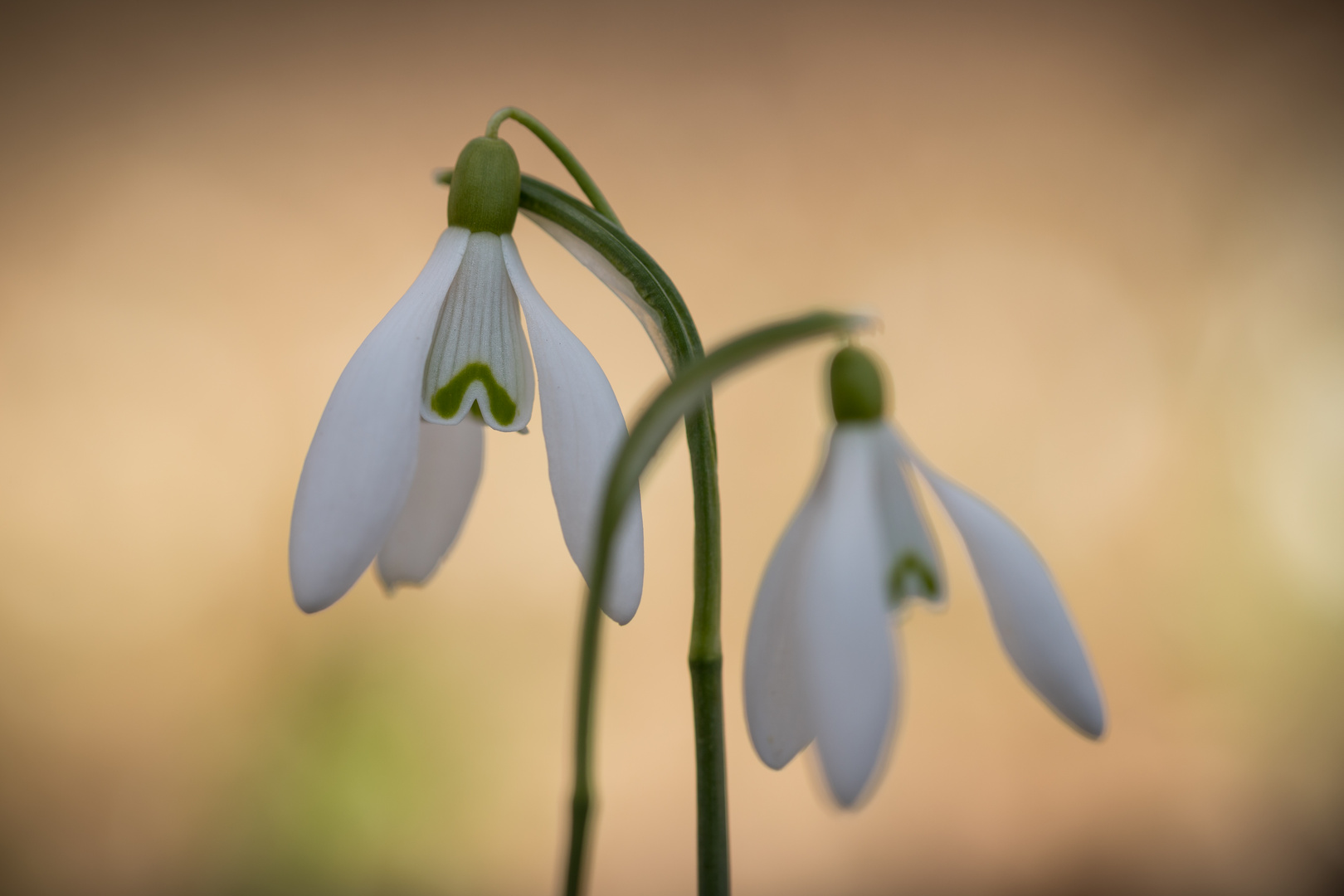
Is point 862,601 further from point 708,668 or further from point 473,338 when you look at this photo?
point 473,338

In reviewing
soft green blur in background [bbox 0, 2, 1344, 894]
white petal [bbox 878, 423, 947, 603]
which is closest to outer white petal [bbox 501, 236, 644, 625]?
white petal [bbox 878, 423, 947, 603]

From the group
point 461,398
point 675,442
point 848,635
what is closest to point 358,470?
point 461,398

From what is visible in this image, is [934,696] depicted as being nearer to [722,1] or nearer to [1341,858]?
[1341,858]

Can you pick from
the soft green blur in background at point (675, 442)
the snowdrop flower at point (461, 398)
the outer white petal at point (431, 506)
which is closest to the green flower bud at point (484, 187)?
the snowdrop flower at point (461, 398)

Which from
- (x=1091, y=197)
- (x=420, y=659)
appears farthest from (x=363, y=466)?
(x=1091, y=197)

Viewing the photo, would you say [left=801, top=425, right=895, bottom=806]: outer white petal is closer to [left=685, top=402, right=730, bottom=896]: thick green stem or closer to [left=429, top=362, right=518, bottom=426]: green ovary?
[left=685, top=402, right=730, bottom=896]: thick green stem
